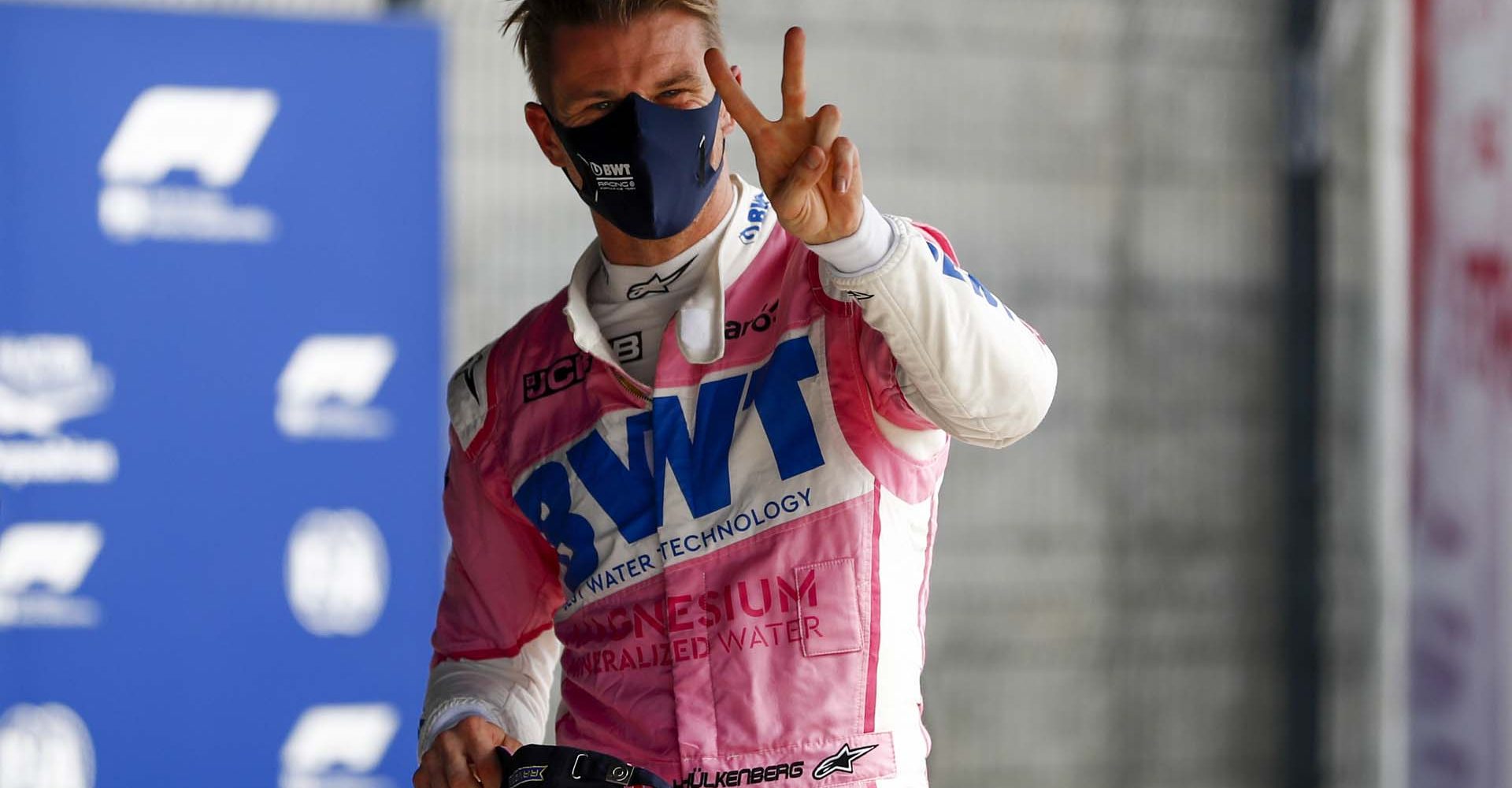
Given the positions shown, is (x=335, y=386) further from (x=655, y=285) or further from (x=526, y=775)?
(x=526, y=775)

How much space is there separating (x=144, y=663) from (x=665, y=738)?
6.12ft

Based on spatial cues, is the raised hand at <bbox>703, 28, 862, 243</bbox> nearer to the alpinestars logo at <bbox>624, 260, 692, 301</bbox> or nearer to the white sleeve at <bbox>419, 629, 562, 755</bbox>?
the alpinestars logo at <bbox>624, 260, 692, 301</bbox>

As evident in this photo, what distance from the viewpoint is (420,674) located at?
3.36 meters

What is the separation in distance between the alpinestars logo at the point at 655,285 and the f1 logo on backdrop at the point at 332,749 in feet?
5.52

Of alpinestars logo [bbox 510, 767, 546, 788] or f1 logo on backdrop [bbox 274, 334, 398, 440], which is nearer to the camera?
alpinestars logo [bbox 510, 767, 546, 788]

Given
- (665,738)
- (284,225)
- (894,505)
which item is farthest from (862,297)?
(284,225)

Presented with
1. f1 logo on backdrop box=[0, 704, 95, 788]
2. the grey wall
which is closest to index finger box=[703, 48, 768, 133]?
f1 logo on backdrop box=[0, 704, 95, 788]

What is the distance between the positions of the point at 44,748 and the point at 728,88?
7.41ft

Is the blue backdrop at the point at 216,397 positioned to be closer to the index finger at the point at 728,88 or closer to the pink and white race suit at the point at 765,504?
the pink and white race suit at the point at 765,504

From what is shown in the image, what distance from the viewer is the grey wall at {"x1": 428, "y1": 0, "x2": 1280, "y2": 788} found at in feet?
16.6

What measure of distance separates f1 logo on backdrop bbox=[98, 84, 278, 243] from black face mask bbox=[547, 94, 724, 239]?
1589 mm

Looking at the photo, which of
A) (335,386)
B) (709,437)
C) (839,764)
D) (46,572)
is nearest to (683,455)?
(709,437)

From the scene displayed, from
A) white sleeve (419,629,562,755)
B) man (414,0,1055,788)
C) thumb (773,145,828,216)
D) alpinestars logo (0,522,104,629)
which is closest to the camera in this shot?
thumb (773,145,828,216)

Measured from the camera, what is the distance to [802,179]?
1.45 metres
